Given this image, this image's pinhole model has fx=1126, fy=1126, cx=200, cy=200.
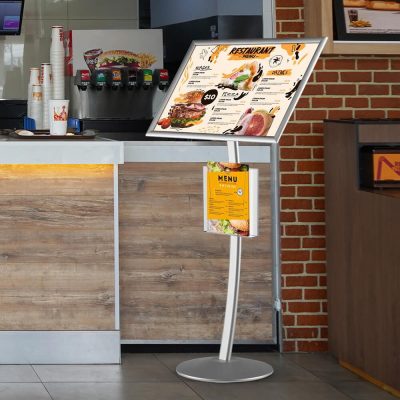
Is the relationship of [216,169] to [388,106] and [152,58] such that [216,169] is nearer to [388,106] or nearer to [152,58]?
[388,106]

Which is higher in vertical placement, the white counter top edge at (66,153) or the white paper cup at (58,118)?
the white paper cup at (58,118)

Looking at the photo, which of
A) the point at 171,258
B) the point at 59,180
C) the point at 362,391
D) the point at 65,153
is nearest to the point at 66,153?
the point at 65,153

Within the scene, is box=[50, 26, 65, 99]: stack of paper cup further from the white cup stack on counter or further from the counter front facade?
the counter front facade

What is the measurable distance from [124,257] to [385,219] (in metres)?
1.56

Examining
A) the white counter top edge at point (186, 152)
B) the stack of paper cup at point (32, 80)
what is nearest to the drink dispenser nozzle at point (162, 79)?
the stack of paper cup at point (32, 80)

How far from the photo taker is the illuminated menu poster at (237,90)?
16.8ft

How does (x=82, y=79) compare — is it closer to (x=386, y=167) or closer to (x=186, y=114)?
(x=186, y=114)

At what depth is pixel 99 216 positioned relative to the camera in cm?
580

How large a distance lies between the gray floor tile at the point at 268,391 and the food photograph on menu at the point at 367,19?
74.0 inches

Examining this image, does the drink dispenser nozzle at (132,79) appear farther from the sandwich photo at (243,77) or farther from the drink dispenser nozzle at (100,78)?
the sandwich photo at (243,77)

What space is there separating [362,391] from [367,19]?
2029mm

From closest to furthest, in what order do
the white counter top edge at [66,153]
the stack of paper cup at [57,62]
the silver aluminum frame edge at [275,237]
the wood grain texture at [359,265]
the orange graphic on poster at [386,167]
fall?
the wood grain texture at [359,265] → the orange graphic on poster at [386,167] → the white counter top edge at [66,153] → the silver aluminum frame edge at [275,237] → the stack of paper cup at [57,62]

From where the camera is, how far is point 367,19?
239 inches

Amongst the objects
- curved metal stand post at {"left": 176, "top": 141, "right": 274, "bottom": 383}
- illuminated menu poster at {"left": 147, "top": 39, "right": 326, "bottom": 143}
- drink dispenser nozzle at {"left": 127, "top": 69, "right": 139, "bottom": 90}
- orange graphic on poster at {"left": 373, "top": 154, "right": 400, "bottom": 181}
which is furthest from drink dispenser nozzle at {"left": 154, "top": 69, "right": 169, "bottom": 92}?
orange graphic on poster at {"left": 373, "top": 154, "right": 400, "bottom": 181}
